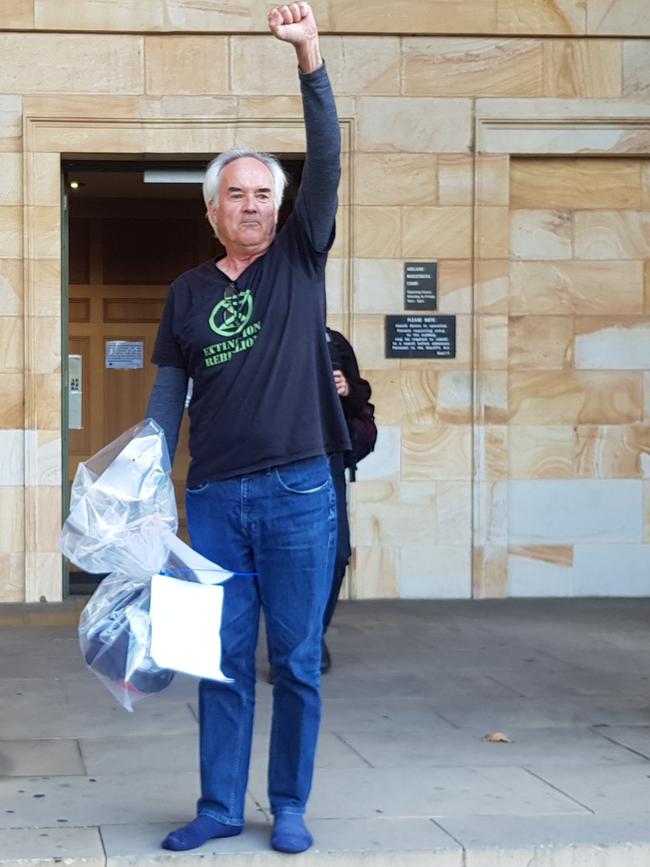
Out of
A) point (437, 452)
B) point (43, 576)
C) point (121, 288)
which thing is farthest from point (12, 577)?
point (121, 288)

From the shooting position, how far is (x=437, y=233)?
9.71 metres

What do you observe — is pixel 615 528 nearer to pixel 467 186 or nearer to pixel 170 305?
pixel 467 186

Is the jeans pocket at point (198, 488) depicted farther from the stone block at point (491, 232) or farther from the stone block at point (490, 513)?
the stone block at point (491, 232)

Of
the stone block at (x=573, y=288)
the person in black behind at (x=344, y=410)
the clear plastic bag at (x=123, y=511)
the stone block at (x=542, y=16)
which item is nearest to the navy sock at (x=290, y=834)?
the clear plastic bag at (x=123, y=511)

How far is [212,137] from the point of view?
9617mm

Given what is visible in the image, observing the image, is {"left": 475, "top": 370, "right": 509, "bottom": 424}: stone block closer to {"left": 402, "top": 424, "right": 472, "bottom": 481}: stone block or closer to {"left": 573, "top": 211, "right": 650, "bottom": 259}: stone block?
{"left": 402, "top": 424, "right": 472, "bottom": 481}: stone block

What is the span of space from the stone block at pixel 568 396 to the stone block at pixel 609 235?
2.51 ft

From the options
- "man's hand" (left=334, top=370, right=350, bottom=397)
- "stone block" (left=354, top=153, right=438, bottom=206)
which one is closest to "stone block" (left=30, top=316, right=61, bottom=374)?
"stone block" (left=354, top=153, right=438, bottom=206)

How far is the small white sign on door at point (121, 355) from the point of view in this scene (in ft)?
37.9

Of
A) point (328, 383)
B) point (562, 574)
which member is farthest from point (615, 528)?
point (328, 383)

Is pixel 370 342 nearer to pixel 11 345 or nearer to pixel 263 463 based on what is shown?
pixel 11 345

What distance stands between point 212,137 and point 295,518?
5717 millimetres

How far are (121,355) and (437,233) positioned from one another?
2.98 meters

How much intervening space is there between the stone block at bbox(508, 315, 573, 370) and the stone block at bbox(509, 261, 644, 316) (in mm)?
60
